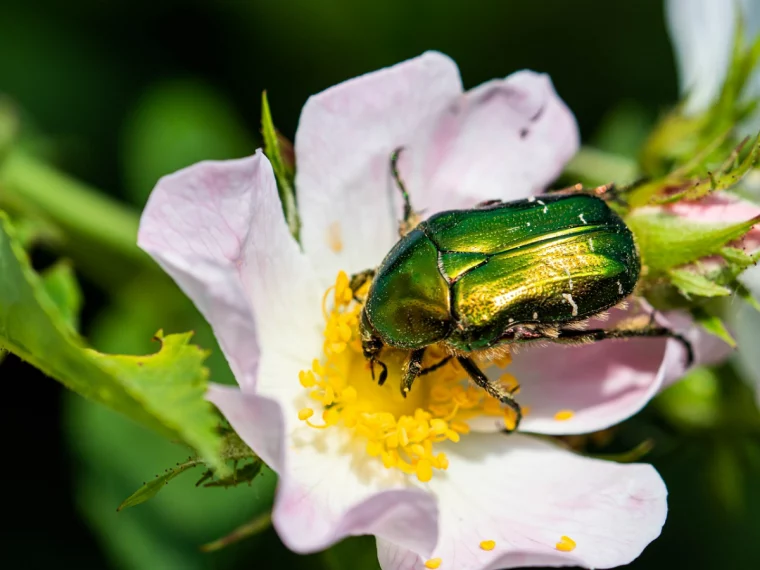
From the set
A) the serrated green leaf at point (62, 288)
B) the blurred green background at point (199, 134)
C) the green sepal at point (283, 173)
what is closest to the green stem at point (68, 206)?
the blurred green background at point (199, 134)

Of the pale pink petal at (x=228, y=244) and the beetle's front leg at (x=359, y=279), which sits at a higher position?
the pale pink petal at (x=228, y=244)

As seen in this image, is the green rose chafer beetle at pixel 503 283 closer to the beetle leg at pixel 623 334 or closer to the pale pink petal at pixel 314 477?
the beetle leg at pixel 623 334

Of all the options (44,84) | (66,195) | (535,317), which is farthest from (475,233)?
(44,84)

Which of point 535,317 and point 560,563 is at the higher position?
point 535,317

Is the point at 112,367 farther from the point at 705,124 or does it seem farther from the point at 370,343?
the point at 705,124

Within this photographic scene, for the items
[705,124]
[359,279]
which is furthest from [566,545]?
[705,124]

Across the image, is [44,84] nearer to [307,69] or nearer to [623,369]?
[307,69]
